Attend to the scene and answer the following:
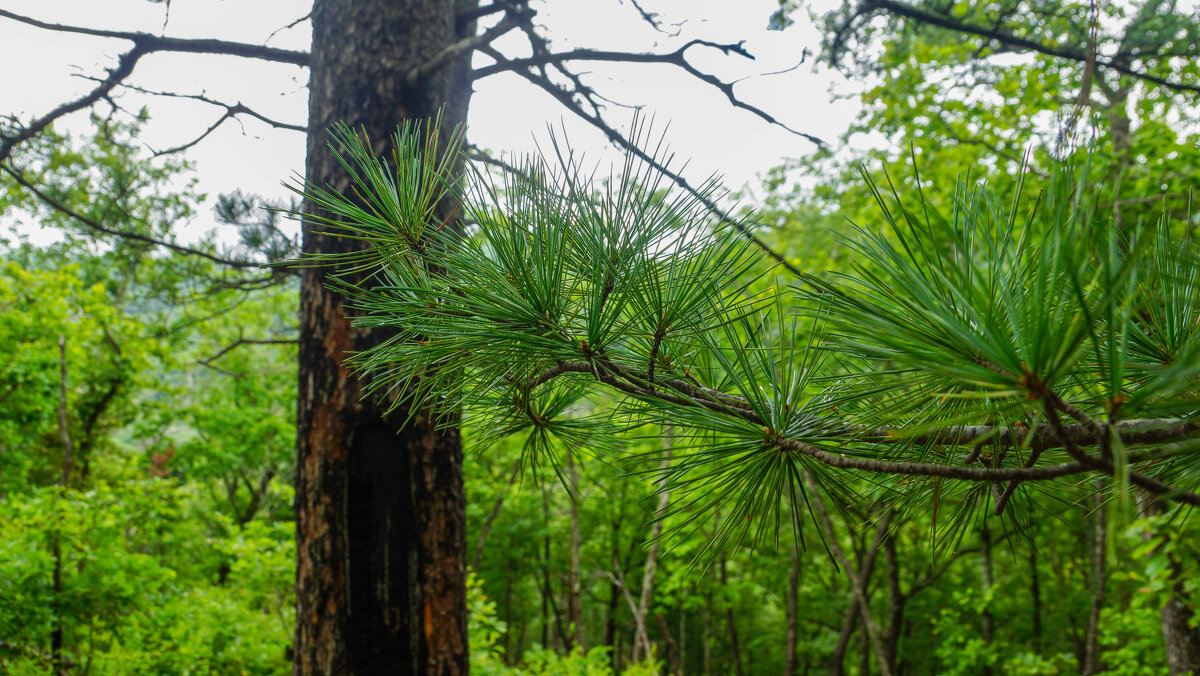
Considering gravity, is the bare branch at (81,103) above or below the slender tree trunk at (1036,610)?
above

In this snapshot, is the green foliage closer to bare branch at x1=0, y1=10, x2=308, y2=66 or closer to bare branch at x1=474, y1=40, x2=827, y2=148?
bare branch at x1=474, y1=40, x2=827, y2=148

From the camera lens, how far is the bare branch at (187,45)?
7.15 ft

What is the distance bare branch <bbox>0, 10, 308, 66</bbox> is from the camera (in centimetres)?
218

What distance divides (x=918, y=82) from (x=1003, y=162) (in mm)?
1012

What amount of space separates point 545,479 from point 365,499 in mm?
5294

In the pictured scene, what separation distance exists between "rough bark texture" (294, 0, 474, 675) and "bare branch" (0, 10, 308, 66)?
0.50 metres

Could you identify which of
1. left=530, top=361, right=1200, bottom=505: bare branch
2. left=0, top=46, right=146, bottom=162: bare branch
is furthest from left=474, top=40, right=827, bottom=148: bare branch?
left=530, top=361, right=1200, bottom=505: bare branch

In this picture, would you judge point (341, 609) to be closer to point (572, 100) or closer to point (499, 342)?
point (499, 342)

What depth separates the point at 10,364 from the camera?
25.6 feet

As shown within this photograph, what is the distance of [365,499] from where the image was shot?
1.95 m

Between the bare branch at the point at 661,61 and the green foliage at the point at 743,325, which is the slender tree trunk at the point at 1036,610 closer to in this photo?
the bare branch at the point at 661,61

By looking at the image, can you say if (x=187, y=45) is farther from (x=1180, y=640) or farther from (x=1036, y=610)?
(x=1036, y=610)

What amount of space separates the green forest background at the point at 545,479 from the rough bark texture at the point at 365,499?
0.27 meters

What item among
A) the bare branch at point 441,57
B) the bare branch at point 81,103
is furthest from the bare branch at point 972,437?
the bare branch at point 81,103
